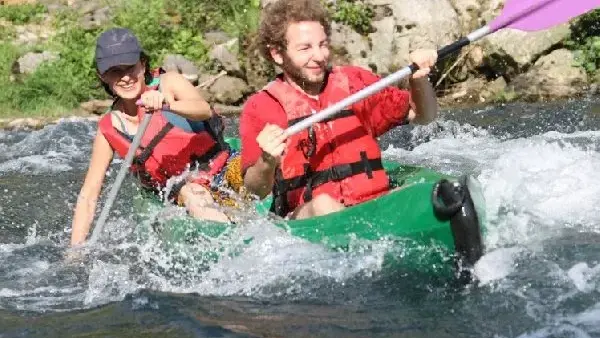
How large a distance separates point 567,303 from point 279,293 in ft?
3.46

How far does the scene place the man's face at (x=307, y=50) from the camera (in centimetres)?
359

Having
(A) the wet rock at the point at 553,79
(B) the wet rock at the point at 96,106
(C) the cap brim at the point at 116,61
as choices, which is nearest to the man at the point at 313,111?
(C) the cap brim at the point at 116,61

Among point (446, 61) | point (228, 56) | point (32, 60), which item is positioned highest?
point (32, 60)

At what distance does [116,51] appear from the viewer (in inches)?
163

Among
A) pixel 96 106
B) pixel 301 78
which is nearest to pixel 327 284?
pixel 301 78

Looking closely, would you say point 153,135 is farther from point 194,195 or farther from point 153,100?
point 153,100

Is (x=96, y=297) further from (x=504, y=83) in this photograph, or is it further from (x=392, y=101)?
(x=504, y=83)

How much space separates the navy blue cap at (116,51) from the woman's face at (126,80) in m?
0.05

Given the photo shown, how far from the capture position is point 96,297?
367 centimetres

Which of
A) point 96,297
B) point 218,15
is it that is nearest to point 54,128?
point 218,15

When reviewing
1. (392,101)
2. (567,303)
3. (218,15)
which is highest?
(218,15)

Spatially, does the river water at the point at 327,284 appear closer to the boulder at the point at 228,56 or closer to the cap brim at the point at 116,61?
the cap brim at the point at 116,61

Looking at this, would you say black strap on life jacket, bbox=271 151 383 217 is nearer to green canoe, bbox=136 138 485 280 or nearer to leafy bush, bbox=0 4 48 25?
green canoe, bbox=136 138 485 280

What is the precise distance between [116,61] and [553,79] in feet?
20.1
